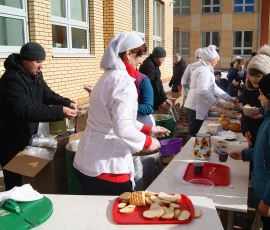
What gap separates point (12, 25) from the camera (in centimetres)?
512

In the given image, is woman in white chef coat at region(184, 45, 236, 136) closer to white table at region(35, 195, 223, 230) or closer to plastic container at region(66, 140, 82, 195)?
plastic container at region(66, 140, 82, 195)

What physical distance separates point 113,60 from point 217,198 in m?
1.15

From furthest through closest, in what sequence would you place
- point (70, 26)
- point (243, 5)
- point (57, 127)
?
point (243, 5) → point (70, 26) → point (57, 127)

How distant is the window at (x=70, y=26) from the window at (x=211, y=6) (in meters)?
19.4

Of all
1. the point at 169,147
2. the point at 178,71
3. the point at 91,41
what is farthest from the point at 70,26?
the point at 169,147

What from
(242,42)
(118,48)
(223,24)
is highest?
(223,24)

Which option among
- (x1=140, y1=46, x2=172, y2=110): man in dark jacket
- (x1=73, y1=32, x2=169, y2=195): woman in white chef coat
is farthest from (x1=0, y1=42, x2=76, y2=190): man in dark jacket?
(x1=140, y1=46, x2=172, y2=110): man in dark jacket

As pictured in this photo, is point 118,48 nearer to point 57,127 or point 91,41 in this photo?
point 57,127

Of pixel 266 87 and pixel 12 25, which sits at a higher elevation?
pixel 12 25

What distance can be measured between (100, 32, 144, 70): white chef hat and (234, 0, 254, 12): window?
24.0 metres

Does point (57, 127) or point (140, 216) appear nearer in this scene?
point (140, 216)

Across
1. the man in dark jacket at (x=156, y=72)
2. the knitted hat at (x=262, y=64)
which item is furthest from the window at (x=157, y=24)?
the knitted hat at (x=262, y=64)

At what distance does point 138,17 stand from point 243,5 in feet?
52.8

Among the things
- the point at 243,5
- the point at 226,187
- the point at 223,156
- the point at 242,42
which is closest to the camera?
the point at 226,187
